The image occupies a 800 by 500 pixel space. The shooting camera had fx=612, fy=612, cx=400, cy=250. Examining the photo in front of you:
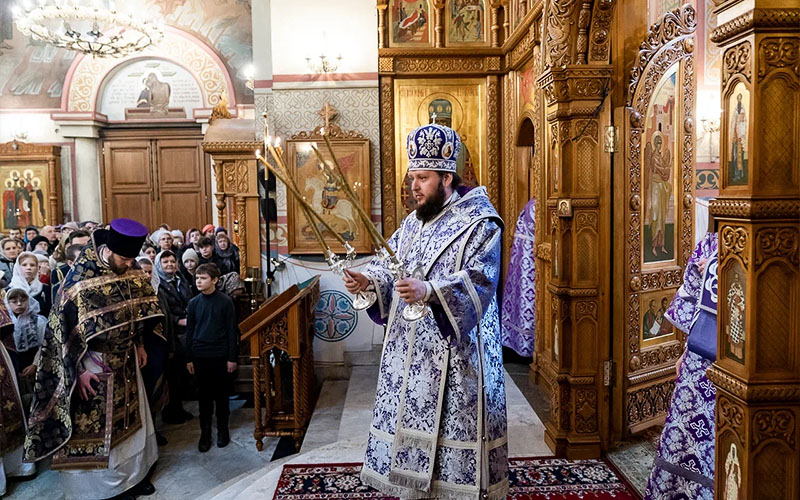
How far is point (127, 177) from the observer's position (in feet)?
Result: 40.1

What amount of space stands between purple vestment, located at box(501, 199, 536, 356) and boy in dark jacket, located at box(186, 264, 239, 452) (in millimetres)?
2602

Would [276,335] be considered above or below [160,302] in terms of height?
below

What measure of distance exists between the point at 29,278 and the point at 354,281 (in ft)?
13.3

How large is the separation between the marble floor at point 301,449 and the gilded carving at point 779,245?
200 centimetres

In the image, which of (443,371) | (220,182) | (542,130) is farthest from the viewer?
(220,182)

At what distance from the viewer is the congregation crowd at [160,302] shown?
15.6ft

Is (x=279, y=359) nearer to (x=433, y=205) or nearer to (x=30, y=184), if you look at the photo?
(x=433, y=205)

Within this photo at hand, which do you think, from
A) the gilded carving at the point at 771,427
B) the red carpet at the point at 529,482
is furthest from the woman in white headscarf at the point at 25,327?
the gilded carving at the point at 771,427

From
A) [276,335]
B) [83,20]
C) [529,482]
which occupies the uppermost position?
[83,20]

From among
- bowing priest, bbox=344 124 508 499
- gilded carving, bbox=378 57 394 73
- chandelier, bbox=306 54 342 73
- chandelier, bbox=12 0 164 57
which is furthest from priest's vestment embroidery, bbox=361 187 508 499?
chandelier, bbox=12 0 164 57

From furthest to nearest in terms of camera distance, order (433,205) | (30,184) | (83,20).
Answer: (30,184)
(83,20)
(433,205)

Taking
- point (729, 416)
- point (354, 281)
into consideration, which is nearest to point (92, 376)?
point (354, 281)

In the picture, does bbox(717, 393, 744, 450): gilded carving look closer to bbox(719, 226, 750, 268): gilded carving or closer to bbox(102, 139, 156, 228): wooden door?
bbox(719, 226, 750, 268): gilded carving

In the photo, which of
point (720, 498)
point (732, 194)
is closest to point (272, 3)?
point (732, 194)
